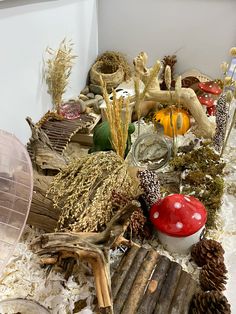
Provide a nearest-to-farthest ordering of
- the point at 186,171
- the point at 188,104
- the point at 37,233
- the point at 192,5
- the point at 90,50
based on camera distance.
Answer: the point at 37,233
the point at 186,171
the point at 188,104
the point at 192,5
the point at 90,50

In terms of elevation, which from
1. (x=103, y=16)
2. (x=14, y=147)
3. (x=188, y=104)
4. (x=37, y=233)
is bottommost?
(x=37, y=233)

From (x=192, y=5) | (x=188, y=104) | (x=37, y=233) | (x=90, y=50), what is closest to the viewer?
(x=37, y=233)

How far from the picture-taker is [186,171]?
1582 mm

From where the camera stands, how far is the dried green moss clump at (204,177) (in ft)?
4.66

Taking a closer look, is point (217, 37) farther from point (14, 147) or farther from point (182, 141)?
point (14, 147)

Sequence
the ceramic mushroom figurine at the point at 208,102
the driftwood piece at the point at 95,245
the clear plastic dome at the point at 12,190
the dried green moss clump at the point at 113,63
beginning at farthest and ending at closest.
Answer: the dried green moss clump at the point at 113,63
the ceramic mushroom figurine at the point at 208,102
the driftwood piece at the point at 95,245
the clear plastic dome at the point at 12,190

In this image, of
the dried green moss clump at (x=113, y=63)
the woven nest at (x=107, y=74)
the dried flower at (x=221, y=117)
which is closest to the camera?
the dried flower at (x=221, y=117)

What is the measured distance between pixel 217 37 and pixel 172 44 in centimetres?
29

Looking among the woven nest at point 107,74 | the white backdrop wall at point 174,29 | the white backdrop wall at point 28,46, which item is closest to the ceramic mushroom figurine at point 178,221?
the white backdrop wall at point 28,46

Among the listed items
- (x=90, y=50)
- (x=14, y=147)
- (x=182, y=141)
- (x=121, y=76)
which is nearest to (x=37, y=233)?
(x=14, y=147)

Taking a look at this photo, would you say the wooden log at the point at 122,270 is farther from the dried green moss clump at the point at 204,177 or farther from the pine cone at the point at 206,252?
the dried green moss clump at the point at 204,177

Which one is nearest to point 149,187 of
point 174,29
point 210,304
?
point 210,304

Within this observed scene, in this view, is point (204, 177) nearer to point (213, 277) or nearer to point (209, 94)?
point (213, 277)

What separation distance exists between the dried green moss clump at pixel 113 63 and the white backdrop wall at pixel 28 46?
0.26 meters
